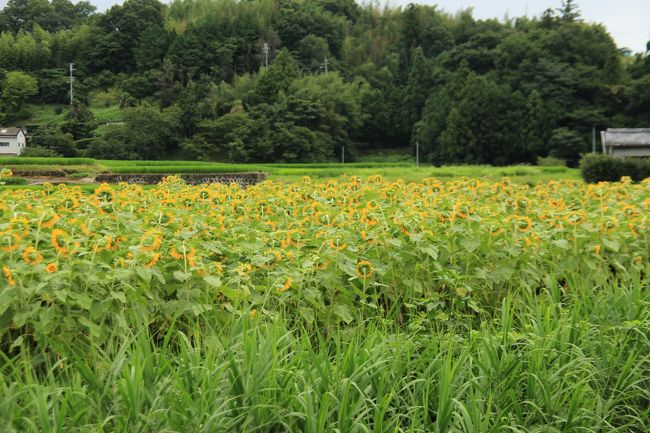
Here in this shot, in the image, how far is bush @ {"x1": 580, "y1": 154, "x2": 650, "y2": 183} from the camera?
15.6 meters

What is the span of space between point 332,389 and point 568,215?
2311 mm

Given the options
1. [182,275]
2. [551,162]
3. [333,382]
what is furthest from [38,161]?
[333,382]

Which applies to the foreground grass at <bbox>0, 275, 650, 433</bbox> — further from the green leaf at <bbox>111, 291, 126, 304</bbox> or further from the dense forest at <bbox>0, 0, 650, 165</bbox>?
the dense forest at <bbox>0, 0, 650, 165</bbox>

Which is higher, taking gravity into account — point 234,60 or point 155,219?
point 234,60

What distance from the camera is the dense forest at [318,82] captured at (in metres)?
31.2

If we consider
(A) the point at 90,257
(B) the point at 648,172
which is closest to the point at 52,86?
(B) the point at 648,172

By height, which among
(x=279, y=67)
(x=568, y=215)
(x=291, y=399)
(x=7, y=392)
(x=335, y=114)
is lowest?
(x=291, y=399)

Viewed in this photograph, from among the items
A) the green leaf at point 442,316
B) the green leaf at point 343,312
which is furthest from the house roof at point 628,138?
the green leaf at point 343,312

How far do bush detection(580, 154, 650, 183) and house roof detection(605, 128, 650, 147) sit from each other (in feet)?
23.7

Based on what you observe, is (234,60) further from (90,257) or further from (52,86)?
(90,257)

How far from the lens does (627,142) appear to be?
73.8 feet

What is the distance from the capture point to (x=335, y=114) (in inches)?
1491

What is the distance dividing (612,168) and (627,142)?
26.1ft

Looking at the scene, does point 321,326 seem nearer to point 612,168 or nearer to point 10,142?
point 612,168
